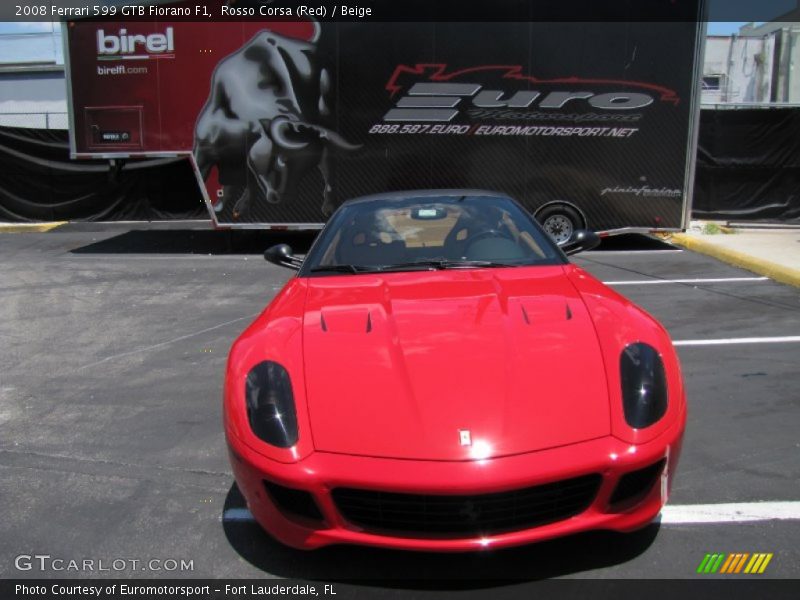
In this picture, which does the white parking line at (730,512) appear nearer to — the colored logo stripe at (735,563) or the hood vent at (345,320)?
the colored logo stripe at (735,563)

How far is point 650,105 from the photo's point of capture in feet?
32.8

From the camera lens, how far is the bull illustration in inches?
400

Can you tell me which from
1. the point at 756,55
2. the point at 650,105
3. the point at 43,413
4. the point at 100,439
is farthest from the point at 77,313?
the point at 756,55

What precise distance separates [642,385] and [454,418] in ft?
2.48

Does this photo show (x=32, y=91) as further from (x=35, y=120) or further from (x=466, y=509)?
(x=466, y=509)

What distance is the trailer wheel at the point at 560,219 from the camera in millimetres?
10422

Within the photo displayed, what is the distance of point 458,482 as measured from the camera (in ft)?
7.07

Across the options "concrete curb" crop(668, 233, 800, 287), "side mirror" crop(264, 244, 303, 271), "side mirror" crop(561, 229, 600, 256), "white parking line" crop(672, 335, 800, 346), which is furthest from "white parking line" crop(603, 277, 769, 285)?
"side mirror" crop(264, 244, 303, 271)

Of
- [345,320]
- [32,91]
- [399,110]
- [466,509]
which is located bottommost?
[466,509]

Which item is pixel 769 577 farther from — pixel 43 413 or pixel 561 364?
pixel 43 413

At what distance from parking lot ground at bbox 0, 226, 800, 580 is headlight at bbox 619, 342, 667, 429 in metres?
0.57

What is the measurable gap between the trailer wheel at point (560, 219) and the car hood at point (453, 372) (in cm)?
737

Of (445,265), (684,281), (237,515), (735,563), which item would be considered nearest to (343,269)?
(445,265)

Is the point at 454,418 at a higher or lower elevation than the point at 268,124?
lower
